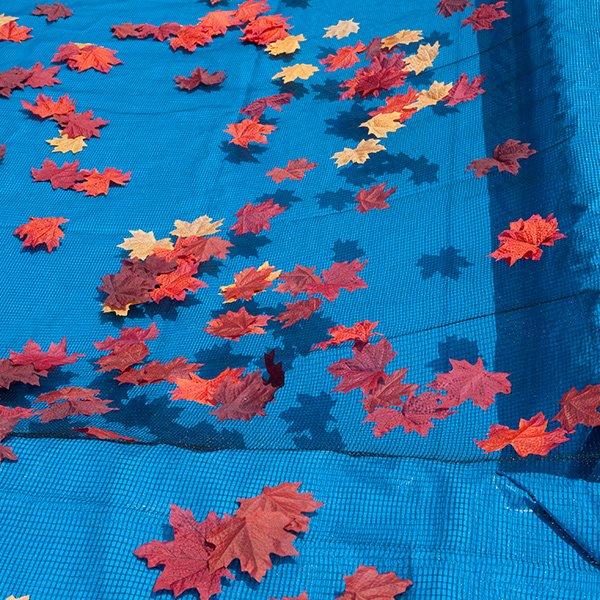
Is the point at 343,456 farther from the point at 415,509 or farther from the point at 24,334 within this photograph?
the point at 24,334

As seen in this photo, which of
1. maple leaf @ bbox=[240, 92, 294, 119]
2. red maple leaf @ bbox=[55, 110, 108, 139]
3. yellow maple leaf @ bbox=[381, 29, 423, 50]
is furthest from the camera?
yellow maple leaf @ bbox=[381, 29, 423, 50]

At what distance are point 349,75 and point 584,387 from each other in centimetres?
264

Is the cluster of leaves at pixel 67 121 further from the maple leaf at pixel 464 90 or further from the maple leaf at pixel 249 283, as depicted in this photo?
the maple leaf at pixel 464 90

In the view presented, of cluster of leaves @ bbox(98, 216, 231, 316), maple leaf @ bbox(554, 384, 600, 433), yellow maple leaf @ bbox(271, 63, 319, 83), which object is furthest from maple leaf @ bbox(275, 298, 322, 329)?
yellow maple leaf @ bbox(271, 63, 319, 83)

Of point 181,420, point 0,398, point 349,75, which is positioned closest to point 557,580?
point 181,420

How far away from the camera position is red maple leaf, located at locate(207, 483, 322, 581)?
6.04 feet

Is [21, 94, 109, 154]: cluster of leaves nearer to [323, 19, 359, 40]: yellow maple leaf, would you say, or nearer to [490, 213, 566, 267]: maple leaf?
[323, 19, 359, 40]: yellow maple leaf

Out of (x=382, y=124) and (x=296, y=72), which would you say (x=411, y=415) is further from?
(x=296, y=72)

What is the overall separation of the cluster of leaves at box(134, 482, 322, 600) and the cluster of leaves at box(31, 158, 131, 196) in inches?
81.2

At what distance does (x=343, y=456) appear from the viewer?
2.14 m

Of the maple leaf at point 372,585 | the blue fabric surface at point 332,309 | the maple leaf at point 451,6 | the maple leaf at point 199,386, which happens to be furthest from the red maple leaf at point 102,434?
the maple leaf at point 451,6

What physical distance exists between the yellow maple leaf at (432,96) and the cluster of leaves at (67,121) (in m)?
1.61

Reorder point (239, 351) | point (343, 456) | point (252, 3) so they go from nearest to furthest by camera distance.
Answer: point (343, 456)
point (239, 351)
point (252, 3)

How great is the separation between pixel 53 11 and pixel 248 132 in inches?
79.5
